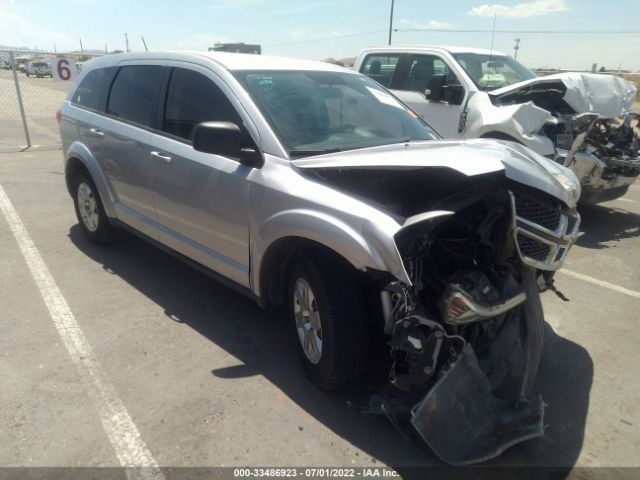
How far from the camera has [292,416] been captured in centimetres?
294

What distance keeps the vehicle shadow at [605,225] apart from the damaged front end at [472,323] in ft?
12.0

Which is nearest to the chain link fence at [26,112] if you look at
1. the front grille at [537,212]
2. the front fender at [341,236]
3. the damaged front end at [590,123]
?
the damaged front end at [590,123]

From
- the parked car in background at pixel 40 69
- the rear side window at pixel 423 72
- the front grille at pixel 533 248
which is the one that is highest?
the rear side window at pixel 423 72

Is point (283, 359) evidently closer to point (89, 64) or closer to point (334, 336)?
point (334, 336)

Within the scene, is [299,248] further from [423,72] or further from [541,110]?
[423,72]

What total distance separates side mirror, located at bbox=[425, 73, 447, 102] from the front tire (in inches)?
188

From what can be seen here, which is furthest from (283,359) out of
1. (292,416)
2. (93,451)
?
(93,451)

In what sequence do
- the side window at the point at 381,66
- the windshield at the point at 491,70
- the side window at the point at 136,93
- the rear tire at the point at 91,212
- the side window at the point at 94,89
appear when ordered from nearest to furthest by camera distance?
the side window at the point at 136,93 → the side window at the point at 94,89 → the rear tire at the point at 91,212 → the windshield at the point at 491,70 → the side window at the point at 381,66

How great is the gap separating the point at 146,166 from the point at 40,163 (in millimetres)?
7394

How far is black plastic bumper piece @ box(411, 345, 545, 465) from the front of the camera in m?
2.49

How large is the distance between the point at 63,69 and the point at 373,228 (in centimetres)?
1252

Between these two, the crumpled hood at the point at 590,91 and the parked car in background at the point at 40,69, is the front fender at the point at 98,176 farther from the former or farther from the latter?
the parked car in background at the point at 40,69

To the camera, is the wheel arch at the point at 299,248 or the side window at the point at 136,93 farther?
the side window at the point at 136,93

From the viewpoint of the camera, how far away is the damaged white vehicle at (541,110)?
20.1ft
